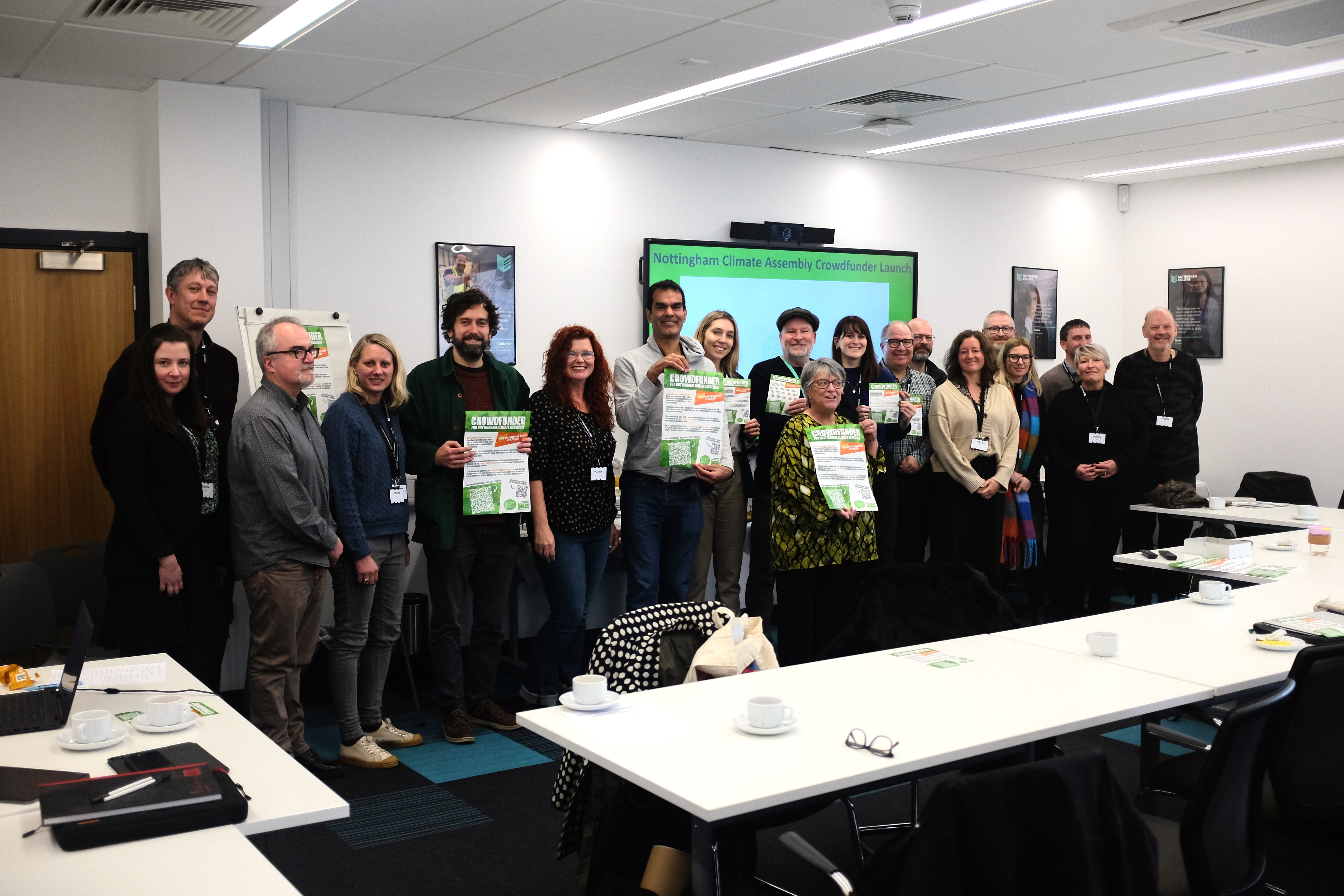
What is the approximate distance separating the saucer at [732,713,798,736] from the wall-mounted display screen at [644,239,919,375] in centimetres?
472

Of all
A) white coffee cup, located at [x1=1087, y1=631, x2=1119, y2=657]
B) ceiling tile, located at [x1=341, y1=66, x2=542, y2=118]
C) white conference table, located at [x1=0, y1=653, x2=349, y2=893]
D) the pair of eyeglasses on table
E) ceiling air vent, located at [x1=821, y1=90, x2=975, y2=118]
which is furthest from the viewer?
ceiling air vent, located at [x1=821, y1=90, x2=975, y2=118]

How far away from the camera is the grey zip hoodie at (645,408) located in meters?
5.01

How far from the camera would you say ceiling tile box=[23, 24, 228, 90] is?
15.0 feet

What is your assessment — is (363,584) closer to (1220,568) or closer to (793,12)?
(793,12)

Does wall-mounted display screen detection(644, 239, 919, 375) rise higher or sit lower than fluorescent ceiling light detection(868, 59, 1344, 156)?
lower

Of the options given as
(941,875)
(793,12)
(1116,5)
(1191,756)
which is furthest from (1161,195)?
(941,875)

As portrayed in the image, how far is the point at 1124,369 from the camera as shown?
22.9 feet

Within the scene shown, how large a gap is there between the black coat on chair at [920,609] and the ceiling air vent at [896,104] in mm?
2997

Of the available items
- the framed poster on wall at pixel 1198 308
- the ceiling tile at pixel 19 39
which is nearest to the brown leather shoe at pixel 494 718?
the ceiling tile at pixel 19 39

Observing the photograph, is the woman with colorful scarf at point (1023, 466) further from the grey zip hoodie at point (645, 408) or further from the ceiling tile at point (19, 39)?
the ceiling tile at point (19, 39)

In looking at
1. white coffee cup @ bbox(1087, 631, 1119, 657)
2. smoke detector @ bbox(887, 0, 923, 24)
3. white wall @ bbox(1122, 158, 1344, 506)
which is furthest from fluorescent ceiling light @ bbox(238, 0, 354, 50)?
white wall @ bbox(1122, 158, 1344, 506)

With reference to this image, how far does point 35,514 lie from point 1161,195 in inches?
322

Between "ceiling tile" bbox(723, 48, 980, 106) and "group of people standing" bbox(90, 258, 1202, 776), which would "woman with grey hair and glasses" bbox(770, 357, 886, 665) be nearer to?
"group of people standing" bbox(90, 258, 1202, 776)

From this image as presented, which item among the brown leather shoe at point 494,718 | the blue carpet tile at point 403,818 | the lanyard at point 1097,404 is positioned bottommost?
the blue carpet tile at point 403,818
